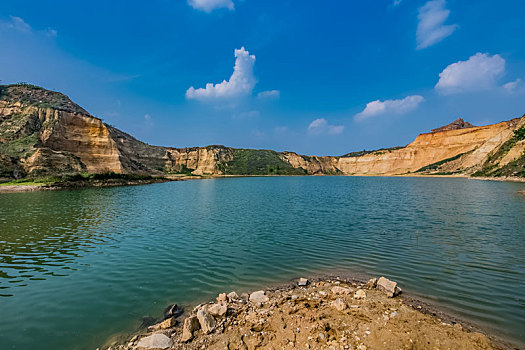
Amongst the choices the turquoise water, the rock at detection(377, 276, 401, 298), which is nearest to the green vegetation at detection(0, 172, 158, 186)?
the turquoise water

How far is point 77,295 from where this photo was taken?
8.54 meters

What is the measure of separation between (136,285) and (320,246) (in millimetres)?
9418

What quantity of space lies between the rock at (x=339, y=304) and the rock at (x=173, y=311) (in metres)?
4.72

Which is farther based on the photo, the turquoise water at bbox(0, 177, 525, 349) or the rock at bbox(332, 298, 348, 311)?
the turquoise water at bbox(0, 177, 525, 349)

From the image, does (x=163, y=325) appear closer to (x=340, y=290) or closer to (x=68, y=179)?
(x=340, y=290)

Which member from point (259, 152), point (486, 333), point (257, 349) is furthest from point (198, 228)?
point (259, 152)

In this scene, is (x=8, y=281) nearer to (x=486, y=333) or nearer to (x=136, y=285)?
(x=136, y=285)

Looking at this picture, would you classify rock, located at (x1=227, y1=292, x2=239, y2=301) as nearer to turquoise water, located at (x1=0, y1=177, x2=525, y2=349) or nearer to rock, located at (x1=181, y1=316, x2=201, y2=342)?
turquoise water, located at (x1=0, y1=177, x2=525, y2=349)

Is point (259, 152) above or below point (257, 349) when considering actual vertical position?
above

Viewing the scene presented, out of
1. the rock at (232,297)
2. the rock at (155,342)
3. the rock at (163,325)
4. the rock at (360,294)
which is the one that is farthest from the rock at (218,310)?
the rock at (360,294)

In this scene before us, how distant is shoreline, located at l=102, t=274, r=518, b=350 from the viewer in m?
5.29

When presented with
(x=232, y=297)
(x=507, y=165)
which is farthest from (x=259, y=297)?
(x=507, y=165)

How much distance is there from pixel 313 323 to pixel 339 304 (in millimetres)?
1156

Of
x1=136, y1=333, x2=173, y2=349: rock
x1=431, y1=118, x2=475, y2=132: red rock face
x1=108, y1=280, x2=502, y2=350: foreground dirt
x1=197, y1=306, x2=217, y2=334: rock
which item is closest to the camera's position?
x1=108, y1=280, x2=502, y2=350: foreground dirt
